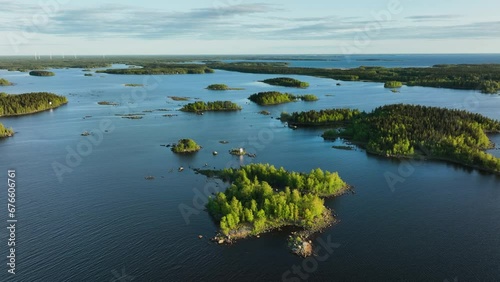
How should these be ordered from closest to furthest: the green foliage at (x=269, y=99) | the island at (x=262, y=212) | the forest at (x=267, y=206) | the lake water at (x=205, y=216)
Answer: the lake water at (x=205, y=216) < the island at (x=262, y=212) < the forest at (x=267, y=206) < the green foliage at (x=269, y=99)

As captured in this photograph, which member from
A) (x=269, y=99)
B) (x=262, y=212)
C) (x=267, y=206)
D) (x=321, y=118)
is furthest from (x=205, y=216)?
(x=269, y=99)

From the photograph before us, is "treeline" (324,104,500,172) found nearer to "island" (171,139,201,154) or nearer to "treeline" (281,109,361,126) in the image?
"treeline" (281,109,361,126)

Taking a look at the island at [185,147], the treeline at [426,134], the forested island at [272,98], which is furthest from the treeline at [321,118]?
the island at [185,147]

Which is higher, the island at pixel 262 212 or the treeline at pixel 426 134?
the treeline at pixel 426 134

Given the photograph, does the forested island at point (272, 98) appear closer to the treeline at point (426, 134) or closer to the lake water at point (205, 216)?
the treeline at point (426, 134)

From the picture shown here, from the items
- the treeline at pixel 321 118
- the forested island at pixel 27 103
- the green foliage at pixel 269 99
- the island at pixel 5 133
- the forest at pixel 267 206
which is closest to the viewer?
the forest at pixel 267 206

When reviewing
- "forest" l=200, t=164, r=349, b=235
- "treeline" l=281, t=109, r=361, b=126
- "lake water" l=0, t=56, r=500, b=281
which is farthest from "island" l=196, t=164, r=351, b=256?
"treeline" l=281, t=109, r=361, b=126
